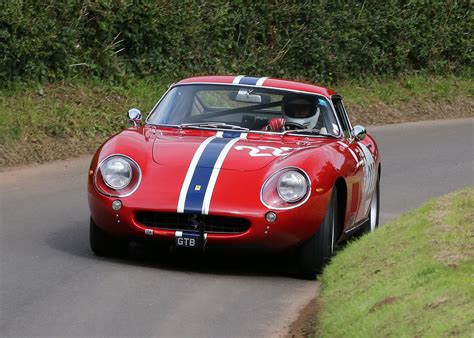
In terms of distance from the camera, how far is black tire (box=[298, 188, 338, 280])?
940cm

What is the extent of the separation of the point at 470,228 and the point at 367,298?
5.01ft

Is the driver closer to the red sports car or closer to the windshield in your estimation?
the windshield

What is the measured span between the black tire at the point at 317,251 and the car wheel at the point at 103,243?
4.63 feet

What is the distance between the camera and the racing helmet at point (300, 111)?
10906 millimetres

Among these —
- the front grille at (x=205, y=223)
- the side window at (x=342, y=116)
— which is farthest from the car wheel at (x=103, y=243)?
the side window at (x=342, y=116)

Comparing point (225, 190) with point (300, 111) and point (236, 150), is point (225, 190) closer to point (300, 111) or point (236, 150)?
point (236, 150)

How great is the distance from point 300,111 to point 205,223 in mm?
2169

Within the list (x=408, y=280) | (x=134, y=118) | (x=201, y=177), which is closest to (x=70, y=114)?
(x=134, y=118)

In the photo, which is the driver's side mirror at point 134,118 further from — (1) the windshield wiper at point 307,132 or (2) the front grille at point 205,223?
(2) the front grille at point 205,223

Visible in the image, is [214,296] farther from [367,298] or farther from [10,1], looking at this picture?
[10,1]

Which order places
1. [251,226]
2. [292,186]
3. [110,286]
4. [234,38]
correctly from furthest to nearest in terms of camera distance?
[234,38] → [292,186] → [251,226] → [110,286]

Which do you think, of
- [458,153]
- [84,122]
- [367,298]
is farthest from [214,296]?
[458,153]

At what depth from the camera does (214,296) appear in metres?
8.63

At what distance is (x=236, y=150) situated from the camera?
9.70 metres
